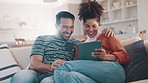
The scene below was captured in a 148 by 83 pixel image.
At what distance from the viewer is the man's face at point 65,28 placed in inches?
77.9

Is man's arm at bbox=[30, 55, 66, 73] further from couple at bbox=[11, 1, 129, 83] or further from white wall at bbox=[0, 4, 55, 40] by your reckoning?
white wall at bbox=[0, 4, 55, 40]

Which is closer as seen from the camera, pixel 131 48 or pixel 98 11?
pixel 131 48

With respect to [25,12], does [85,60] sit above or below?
below

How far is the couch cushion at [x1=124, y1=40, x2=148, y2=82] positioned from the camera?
1566mm

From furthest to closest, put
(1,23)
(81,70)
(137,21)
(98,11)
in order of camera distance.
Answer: (1,23) < (137,21) < (98,11) < (81,70)

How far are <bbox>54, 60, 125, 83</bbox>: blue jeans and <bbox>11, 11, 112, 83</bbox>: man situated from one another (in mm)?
221

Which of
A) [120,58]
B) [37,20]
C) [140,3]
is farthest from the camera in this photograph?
[37,20]

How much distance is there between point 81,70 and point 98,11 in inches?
24.8

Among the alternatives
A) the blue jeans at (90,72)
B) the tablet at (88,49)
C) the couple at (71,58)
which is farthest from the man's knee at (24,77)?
the tablet at (88,49)

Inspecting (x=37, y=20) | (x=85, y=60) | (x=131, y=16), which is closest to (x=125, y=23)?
(x=131, y=16)

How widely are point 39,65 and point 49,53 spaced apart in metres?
0.15

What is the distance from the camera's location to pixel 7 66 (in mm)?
2008

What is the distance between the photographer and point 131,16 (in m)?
5.87

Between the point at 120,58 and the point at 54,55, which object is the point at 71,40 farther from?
the point at 120,58
